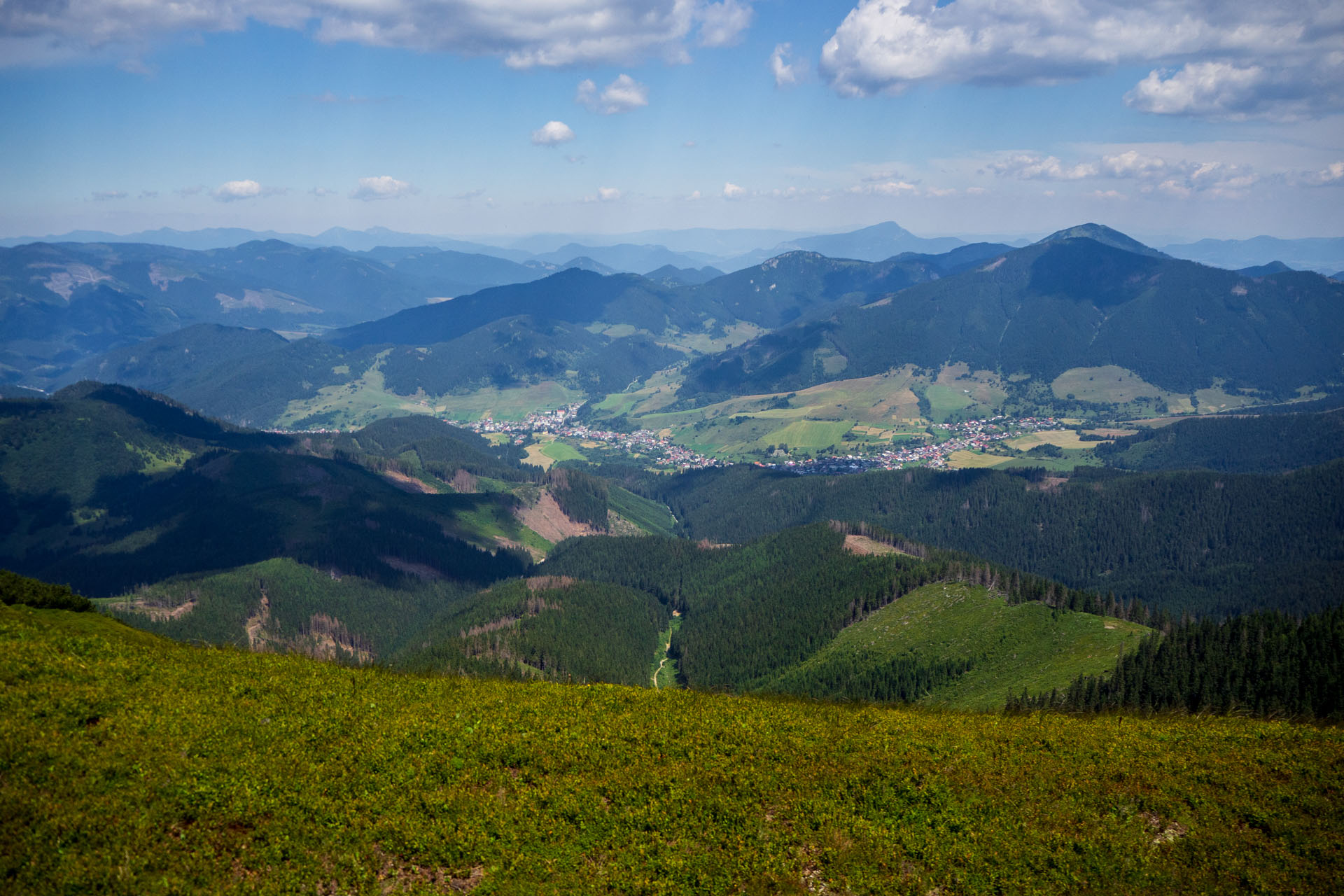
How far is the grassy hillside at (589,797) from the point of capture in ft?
92.5

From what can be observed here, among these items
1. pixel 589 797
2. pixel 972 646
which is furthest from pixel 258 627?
pixel 589 797

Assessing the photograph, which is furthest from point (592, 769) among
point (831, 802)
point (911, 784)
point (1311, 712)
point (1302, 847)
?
point (1311, 712)

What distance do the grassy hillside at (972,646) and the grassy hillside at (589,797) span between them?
61.1 metres

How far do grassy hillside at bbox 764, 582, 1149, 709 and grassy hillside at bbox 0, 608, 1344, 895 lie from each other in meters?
61.1

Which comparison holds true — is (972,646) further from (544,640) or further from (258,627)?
(258,627)

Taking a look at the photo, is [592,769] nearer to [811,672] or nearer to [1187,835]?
[1187,835]

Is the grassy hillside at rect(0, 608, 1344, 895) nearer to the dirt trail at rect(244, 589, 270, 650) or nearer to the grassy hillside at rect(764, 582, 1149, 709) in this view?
the grassy hillside at rect(764, 582, 1149, 709)

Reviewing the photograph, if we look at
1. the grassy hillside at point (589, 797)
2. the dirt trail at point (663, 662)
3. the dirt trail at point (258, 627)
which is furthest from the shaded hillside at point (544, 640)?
the grassy hillside at point (589, 797)

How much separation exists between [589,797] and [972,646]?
112m

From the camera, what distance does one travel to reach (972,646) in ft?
422

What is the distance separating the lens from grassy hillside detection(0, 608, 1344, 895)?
2820cm

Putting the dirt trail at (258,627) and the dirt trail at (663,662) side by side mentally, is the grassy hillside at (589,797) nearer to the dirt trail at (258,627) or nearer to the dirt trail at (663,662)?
the dirt trail at (663,662)

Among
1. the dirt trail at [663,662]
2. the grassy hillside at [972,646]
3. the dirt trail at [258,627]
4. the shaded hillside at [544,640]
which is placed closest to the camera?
the grassy hillside at [972,646]

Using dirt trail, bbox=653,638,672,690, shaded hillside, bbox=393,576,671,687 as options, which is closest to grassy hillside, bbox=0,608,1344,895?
shaded hillside, bbox=393,576,671,687
